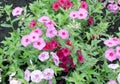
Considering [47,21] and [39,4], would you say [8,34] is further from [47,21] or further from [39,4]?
[47,21]

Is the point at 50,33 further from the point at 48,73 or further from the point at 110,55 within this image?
the point at 110,55

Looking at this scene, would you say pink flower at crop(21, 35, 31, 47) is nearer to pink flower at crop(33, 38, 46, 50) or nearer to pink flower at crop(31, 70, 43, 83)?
pink flower at crop(33, 38, 46, 50)

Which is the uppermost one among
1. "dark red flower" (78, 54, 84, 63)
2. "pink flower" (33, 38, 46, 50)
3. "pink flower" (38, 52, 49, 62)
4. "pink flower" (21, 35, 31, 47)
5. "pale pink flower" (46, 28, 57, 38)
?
"pale pink flower" (46, 28, 57, 38)

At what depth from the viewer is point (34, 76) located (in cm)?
241

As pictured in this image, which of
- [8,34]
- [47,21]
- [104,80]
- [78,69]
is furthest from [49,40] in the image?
[8,34]

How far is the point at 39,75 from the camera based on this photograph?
2.41m

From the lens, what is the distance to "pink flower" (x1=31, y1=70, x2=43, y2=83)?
240 cm

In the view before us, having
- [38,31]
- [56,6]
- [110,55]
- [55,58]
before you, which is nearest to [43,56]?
[55,58]

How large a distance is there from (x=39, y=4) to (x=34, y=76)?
1.05 meters

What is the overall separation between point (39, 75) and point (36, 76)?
22 mm

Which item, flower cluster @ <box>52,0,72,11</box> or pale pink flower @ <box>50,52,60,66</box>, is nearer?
pale pink flower @ <box>50,52,60,66</box>

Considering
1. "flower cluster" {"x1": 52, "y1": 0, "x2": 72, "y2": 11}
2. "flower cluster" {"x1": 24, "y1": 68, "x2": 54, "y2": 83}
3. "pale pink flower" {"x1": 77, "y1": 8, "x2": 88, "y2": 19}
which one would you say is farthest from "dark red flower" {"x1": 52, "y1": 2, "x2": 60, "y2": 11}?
"flower cluster" {"x1": 24, "y1": 68, "x2": 54, "y2": 83}

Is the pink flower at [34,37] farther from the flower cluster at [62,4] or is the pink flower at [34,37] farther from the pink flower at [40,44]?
the flower cluster at [62,4]

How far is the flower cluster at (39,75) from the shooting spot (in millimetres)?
2398
